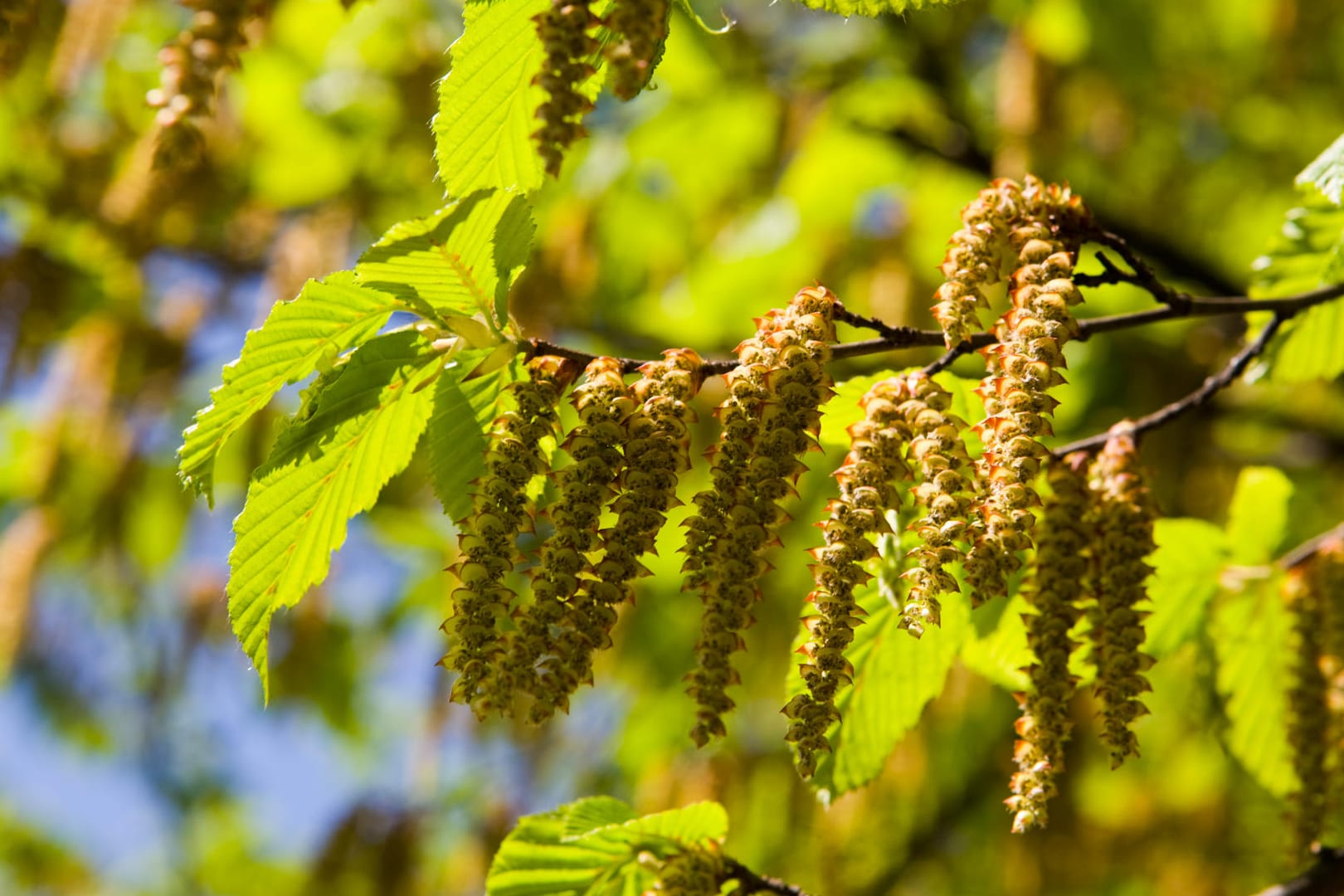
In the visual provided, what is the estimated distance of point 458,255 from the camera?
1.42 meters

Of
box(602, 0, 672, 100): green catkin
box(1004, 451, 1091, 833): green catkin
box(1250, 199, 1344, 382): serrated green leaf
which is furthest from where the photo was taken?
box(1250, 199, 1344, 382): serrated green leaf

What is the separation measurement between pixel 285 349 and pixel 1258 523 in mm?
1783

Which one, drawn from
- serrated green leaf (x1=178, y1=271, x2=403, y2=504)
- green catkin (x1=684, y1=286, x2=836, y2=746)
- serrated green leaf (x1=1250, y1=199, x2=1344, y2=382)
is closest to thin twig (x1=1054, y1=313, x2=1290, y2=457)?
serrated green leaf (x1=1250, y1=199, x2=1344, y2=382)

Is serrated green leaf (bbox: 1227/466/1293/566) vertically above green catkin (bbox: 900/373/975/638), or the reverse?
serrated green leaf (bbox: 1227/466/1293/566)

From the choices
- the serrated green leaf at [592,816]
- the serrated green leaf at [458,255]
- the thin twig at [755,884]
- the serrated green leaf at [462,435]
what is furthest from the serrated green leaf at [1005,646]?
the serrated green leaf at [458,255]

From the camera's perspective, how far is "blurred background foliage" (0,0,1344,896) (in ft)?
13.6

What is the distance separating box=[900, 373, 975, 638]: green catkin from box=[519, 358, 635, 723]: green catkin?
31cm

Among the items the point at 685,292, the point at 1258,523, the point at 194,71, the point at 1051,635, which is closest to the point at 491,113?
the point at 194,71

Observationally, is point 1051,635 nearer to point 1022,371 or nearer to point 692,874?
point 1022,371

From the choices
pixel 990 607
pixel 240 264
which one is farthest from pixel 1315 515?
pixel 240 264

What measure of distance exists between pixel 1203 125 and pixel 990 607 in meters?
5.16

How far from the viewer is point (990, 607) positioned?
197 cm

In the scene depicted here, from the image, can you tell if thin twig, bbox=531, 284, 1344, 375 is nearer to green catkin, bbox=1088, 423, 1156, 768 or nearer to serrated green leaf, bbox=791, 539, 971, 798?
green catkin, bbox=1088, 423, 1156, 768

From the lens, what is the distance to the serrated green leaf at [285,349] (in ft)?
4.66
